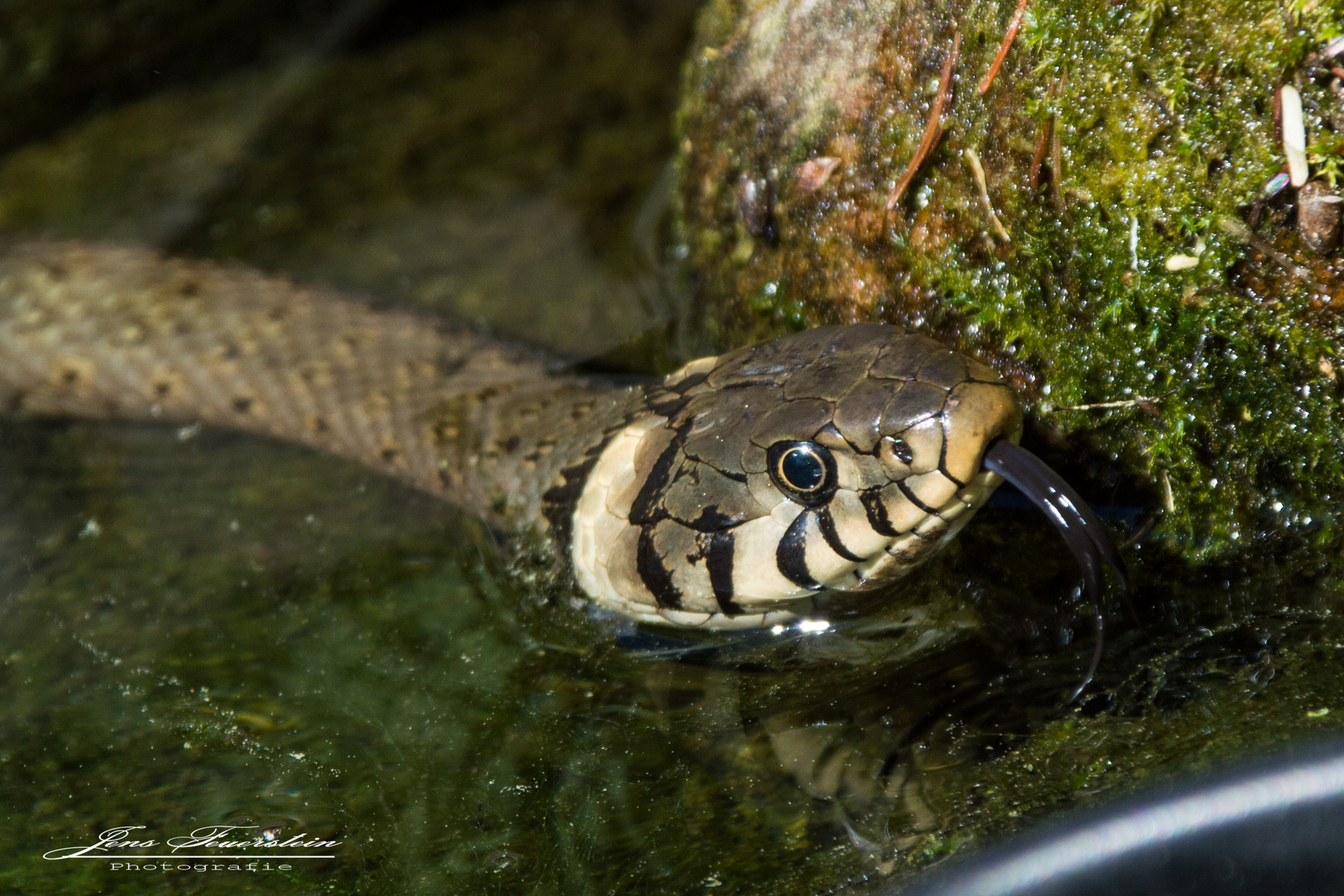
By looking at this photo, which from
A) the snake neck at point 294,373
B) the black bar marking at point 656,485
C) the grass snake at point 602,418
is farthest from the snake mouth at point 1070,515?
the snake neck at point 294,373

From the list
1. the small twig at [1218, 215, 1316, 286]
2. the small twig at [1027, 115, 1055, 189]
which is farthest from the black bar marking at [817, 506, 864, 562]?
the small twig at [1218, 215, 1316, 286]

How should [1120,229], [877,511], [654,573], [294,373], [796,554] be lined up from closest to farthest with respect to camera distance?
[1120,229] → [877,511] → [796,554] → [654,573] → [294,373]

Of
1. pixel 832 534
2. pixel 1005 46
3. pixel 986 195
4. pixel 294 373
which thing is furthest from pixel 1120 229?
pixel 294 373

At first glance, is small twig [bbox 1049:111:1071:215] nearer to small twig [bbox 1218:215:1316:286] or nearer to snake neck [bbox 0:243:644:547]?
small twig [bbox 1218:215:1316:286]

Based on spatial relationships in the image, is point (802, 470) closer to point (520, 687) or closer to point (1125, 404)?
point (1125, 404)

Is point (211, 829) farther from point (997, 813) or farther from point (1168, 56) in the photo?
point (1168, 56)

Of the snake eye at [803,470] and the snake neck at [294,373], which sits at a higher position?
the snake neck at [294,373]

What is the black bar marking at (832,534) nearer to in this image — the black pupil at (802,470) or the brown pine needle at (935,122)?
the black pupil at (802,470)
